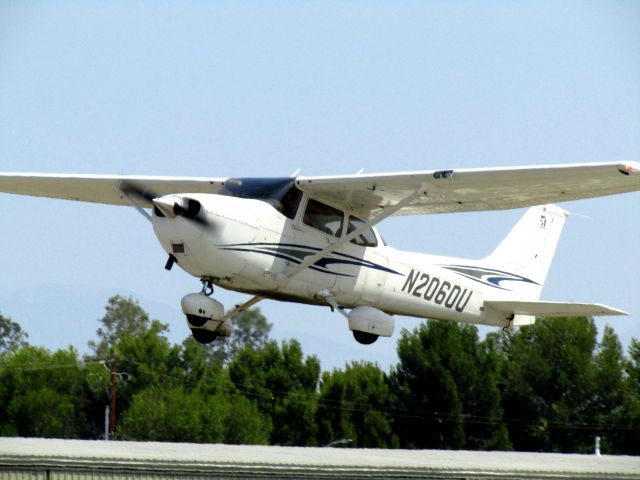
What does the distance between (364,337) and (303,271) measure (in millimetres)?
1436

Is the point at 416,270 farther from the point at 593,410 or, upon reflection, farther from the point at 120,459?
the point at 593,410

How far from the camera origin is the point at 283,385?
55.4 meters

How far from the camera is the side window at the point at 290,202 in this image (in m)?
17.9

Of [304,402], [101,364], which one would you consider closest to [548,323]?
[304,402]

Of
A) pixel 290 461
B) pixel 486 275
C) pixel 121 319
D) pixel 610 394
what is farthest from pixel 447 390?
pixel 121 319

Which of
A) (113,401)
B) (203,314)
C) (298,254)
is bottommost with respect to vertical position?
(203,314)

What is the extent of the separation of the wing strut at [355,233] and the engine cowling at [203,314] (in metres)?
1.06

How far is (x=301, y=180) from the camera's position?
17.9m

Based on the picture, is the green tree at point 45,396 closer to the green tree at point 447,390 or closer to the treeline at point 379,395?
the treeline at point 379,395

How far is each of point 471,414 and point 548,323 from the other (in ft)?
17.3

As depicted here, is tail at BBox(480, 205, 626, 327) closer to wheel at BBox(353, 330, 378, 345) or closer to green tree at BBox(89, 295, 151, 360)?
wheel at BBox(353, 330, 378, 345)

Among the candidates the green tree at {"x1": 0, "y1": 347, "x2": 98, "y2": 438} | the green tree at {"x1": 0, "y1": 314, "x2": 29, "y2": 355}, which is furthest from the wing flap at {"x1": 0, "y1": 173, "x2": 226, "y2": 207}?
the green tree at {"x1": 0, "y1": 314, "x2": 29, "y2": 355}

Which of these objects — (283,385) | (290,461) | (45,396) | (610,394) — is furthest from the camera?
(283,385)

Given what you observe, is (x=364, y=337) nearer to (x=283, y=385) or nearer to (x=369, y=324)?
(x=369, y=324)
